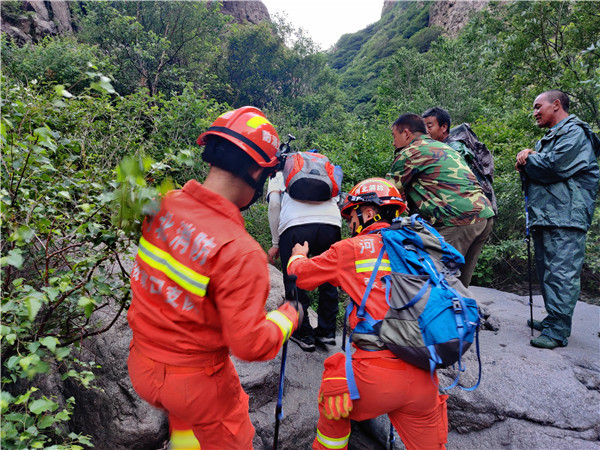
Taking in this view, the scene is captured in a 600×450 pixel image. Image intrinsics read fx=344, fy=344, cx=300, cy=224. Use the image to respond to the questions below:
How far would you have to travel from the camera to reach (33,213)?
195cm

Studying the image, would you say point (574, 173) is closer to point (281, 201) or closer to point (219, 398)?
point (281, 201)

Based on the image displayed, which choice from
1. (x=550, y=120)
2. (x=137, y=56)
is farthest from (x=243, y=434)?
(x=137, y=56)

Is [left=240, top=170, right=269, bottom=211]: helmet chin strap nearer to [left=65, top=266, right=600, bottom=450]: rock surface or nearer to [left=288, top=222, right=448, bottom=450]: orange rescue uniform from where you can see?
[left=288, top=222, right=448, bottom=450]: orange rescue uniform

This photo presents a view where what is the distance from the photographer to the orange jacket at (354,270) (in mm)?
2115

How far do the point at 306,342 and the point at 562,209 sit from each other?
3175 mm

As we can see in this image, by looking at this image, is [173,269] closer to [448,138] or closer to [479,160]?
[448,138]

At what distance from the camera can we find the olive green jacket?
3.76 meters

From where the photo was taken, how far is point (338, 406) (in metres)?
2.15

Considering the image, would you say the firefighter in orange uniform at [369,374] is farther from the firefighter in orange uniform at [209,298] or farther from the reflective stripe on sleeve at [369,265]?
the firefighter in orange uniform at [209,298]

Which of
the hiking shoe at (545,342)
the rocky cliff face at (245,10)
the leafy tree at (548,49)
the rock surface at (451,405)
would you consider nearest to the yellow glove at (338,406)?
the rock surface at (451,405)

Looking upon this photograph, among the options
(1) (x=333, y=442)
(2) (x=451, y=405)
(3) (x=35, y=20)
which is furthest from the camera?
(3) (x=35, y=20)

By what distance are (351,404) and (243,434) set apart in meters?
0.72

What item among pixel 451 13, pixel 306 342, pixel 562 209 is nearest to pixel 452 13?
pixel 451 13

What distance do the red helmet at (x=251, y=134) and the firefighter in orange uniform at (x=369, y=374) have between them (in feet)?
2.88
